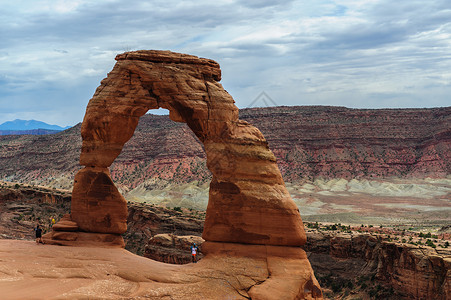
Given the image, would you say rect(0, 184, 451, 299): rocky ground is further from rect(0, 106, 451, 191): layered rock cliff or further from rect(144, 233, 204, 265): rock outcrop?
rect(0, 106, 451, 191): layered rock cliff

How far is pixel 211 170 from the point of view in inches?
746

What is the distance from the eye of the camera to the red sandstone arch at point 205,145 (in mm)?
18406

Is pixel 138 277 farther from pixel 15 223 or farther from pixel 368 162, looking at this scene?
pixel 368 162

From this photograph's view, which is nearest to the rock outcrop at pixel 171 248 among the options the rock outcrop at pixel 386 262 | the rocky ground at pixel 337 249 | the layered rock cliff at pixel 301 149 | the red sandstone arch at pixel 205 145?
the rocky ground at pixel 337 249

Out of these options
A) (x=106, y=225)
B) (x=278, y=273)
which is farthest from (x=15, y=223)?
(x=278, y=273)

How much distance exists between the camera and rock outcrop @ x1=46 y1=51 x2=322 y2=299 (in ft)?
59.5

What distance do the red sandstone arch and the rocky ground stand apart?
491 inches

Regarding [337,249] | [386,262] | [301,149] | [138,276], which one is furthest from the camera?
[301,149]

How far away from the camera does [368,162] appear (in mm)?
118812

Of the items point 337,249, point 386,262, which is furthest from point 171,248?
point 386,262

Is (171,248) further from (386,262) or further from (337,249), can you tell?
(386,262)

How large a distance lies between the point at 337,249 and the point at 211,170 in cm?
2095

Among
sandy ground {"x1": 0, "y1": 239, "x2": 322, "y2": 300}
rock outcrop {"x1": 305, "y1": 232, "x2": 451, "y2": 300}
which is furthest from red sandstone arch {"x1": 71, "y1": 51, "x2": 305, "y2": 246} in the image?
rock outcrop {"x1": 305, "y1": 232, "x2": 451, "y2": 300}

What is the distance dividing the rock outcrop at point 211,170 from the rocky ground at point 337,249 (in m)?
12.4
